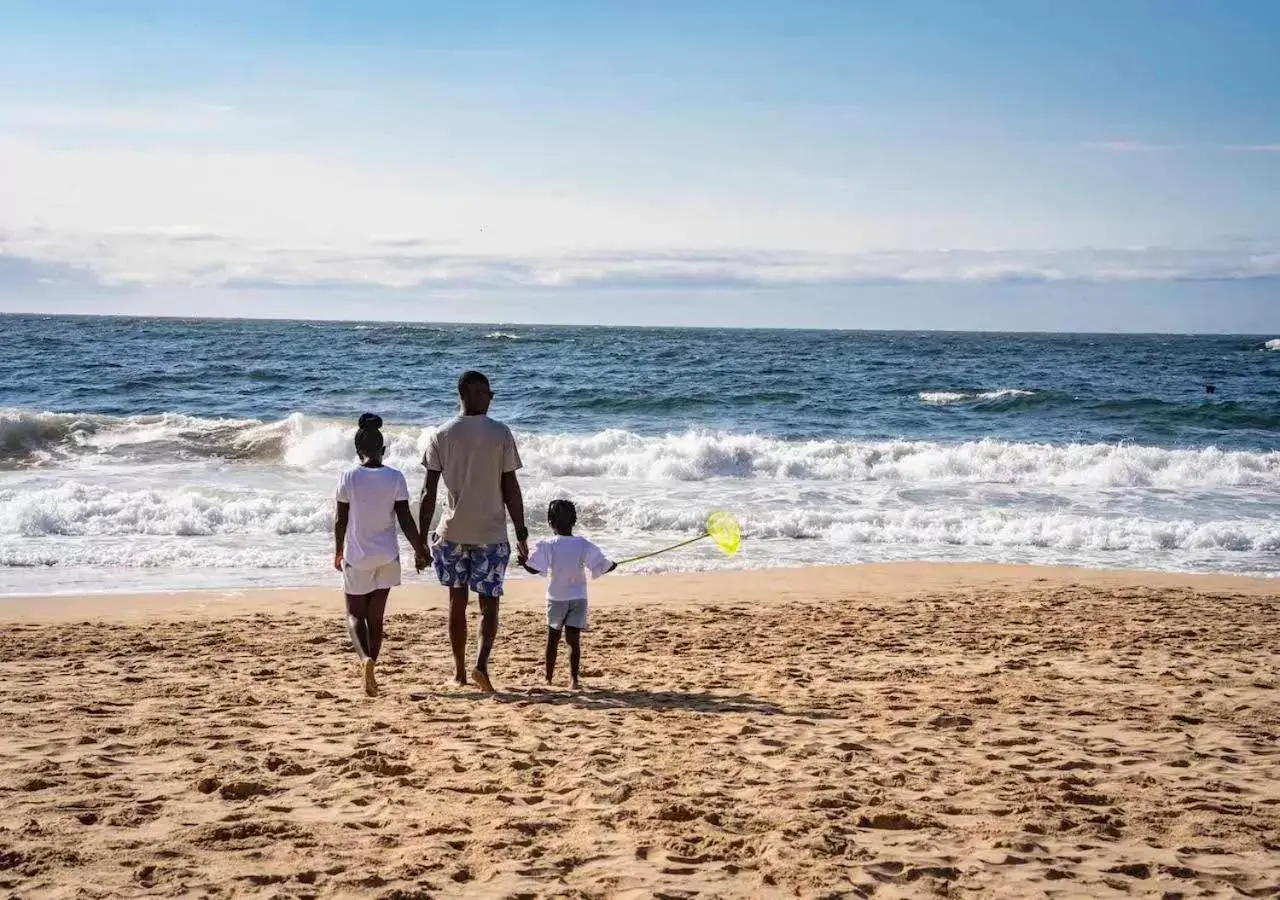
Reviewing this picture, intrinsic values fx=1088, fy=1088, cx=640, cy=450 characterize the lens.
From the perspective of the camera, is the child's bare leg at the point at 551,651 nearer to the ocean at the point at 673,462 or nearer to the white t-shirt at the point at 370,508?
the white t-shirt at the point at 370,508

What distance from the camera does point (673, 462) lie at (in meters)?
18.7

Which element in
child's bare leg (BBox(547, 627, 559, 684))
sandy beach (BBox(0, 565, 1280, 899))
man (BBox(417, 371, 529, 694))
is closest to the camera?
sandy beach (BBox(0, 565, 1280, 899))

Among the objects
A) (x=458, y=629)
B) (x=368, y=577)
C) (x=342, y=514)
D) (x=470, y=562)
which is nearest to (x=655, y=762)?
(x=470, y=562)

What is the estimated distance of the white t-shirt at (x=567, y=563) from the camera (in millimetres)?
6316

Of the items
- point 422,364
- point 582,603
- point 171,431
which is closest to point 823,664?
point 582,603

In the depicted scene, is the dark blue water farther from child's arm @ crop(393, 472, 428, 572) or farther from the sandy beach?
child's arm @ crop(393, 472, 428, 572)

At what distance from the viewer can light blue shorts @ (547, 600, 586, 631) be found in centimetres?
639

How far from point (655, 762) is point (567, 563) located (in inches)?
64.7

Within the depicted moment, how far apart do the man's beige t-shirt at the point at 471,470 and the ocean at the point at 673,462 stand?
5350mm

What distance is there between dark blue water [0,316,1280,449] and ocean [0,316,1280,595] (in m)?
0.19

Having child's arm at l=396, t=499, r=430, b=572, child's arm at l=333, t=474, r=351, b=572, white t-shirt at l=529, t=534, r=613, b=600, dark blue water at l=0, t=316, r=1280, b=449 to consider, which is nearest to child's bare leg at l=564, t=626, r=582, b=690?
white t-shirt at l=529, t=534, r=613, b=600

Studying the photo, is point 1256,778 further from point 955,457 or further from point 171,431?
point 171,431

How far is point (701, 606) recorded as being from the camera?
9.64 meters

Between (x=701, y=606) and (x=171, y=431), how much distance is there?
16152 millimetres
